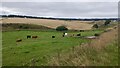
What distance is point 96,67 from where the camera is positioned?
1296 centimetres

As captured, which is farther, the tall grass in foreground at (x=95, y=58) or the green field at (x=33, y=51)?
the green field at (x=33, y=51)

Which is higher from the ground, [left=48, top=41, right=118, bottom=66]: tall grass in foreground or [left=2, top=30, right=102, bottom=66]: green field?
[left=48, top=41, right=118, bottom=66]: tall grass in foreground

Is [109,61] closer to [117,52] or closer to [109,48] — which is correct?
[117,52]

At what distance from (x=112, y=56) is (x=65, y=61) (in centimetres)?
258

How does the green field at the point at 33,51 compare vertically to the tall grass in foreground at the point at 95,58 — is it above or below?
below

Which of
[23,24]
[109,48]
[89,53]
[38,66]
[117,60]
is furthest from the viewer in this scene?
[23,24]

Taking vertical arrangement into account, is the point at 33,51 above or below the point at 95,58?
below

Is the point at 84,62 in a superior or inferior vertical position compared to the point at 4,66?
superior

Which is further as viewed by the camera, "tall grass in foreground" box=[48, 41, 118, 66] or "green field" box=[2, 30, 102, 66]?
"green field" box=[2, 30, 102, 66]

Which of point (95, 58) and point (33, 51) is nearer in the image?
point (95, 58)

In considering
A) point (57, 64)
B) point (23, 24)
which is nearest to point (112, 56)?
point (57, 64)

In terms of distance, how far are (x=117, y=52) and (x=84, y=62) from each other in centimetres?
262

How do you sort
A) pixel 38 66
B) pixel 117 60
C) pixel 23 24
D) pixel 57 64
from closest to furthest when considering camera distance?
pixel 117 60 < pixel 57 64 < pixel 38 66 < pixel 23 24

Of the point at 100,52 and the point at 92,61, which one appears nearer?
the point at 92,61
